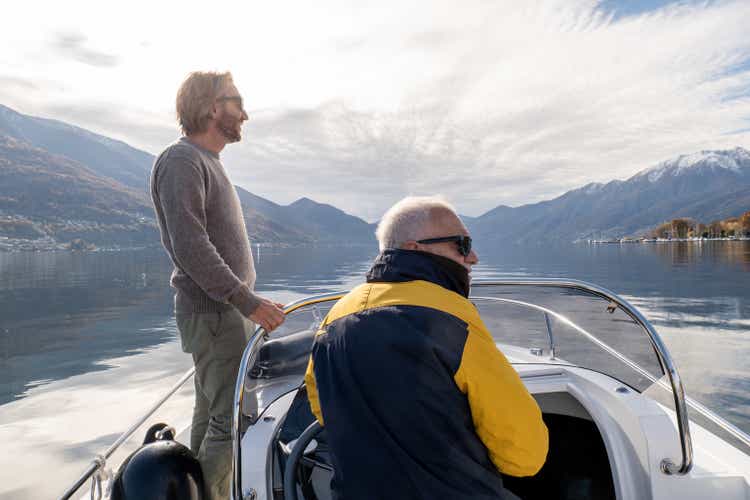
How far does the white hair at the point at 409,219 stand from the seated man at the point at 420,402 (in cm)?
21

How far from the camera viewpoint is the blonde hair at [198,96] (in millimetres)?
2256

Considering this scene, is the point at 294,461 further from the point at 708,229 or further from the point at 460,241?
the point at 708,229

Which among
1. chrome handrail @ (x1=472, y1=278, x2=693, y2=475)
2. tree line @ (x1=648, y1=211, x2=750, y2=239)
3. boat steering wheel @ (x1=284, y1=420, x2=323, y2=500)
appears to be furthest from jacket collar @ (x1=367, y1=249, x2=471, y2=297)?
A: tree line @ (x1=648, y1=211, x2=750, y2=239)

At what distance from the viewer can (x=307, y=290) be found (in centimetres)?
2145

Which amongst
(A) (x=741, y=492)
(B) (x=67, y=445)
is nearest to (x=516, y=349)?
(A) (x=741, y=492)

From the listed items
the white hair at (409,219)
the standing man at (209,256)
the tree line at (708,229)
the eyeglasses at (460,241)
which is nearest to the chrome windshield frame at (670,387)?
the standing man at (209,256)

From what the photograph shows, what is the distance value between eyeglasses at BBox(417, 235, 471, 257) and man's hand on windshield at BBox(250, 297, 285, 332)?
98 centimetres

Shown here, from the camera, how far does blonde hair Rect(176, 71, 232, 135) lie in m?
2.26

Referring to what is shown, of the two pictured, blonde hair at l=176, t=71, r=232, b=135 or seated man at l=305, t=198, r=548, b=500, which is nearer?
seated man at l=305, t=198, r=548, b=500

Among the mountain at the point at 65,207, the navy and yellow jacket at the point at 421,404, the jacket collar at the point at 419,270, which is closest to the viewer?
the navy and yellow jacket at the point at 421,404

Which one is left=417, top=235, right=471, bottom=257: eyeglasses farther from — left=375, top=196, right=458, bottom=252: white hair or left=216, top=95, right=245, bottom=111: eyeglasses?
left=216, top=95, right=245, bottom=111: eyeglasses

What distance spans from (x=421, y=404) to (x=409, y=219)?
22.7 inches

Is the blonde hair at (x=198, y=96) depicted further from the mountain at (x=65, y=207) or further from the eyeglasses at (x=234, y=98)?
the mountain at (x=65, y=207)

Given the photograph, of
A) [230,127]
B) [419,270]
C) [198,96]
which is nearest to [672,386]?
[419,270]
